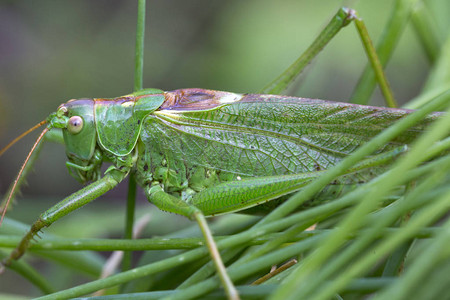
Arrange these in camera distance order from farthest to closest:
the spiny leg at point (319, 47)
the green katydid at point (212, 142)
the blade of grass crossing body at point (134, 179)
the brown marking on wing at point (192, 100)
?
the spiny leg at point (319, 47) → the brown marking on wing at point (192, 100) → the green katydid at point (212, 142) → the blade of grass crossing body at point (134, 179)

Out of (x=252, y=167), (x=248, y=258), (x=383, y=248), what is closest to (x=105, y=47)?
(x=252, y=167)

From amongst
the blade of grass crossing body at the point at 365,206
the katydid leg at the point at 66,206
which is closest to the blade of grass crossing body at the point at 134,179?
the katydid leg at the point at 66,206

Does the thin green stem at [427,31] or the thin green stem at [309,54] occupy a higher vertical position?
the thin green stem at [309,54]

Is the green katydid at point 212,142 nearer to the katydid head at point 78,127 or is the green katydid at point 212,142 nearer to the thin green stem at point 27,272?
the katydid head at point 78,127

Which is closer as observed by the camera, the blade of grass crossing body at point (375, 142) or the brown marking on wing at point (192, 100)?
the blade of grass crossing body at point (375, 142)

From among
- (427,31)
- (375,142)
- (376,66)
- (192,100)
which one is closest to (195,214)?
(192,100)

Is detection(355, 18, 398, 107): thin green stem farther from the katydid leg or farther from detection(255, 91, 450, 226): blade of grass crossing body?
the katydid leg

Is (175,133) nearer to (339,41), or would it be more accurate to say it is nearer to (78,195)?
(78,195)
